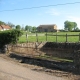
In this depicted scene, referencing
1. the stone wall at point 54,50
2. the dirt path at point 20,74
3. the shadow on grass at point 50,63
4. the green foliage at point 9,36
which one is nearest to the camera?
the dirt path at point 20,74

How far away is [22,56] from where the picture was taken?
43.9 ft

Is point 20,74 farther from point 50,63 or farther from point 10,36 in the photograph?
point 10,36

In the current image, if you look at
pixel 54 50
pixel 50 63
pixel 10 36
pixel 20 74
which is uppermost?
pixel 10 36

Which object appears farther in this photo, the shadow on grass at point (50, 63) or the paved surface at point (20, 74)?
the shadow on grass at point (50, 63)

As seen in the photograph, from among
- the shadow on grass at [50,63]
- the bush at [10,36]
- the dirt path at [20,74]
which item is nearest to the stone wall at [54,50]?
the shadow on grass at [50,63]

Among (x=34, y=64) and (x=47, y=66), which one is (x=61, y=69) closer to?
(x=47, y=66)

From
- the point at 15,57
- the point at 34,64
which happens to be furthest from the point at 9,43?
the point at 34,64

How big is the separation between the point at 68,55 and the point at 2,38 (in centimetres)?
801

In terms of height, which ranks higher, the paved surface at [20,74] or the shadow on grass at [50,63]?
the shadow on grass at [50,63]

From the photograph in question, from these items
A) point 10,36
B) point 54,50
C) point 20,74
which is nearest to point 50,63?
point 54,50

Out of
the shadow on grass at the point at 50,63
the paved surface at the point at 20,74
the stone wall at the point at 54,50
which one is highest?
the stone wall at the point at 54,50

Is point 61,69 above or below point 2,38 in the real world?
below

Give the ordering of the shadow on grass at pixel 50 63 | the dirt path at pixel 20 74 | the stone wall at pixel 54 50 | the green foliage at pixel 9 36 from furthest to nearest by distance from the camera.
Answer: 1. the green foliage at pixel 9 36
2. the shadow on grass at pixel 50 63
3. the stone wall at pixel 54 50
4. the dirt path at pixel 20 74

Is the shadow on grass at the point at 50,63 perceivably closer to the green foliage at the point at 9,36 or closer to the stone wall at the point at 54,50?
the stone wall at the point at 54,50
